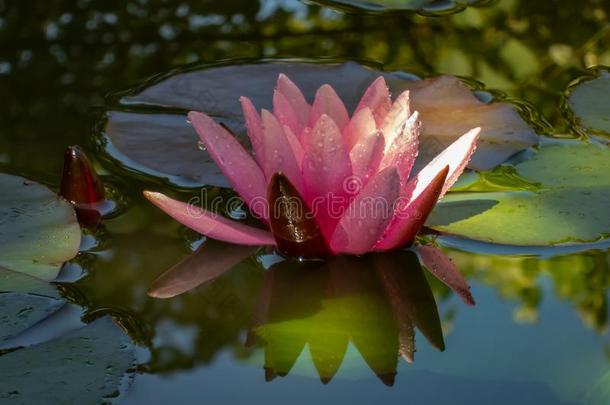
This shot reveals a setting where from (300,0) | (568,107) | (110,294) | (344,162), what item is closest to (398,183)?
(344,162)

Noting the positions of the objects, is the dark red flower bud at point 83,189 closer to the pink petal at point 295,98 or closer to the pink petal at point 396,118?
the pink petal at point 295,98

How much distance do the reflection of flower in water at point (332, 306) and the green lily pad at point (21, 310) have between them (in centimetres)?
18

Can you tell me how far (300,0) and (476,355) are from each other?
1.65 metres

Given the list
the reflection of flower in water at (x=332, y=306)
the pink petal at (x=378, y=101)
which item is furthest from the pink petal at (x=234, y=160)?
the pink petal at (x=378, y=101)

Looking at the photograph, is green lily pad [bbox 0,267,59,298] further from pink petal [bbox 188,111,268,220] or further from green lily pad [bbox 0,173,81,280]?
pink petal [bbox 188,111,268,220]

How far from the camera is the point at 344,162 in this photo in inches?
60.3

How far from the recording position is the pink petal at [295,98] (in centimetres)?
168

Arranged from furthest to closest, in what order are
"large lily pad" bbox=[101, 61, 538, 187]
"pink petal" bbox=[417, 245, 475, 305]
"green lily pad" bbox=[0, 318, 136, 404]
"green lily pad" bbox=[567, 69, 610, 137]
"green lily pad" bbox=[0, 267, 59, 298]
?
"green lily pad" bbox=[567, 69, 610, 137] < "large lily pad" bbox=[101, 61, 538, 187] < "pink petal" bbox=[417, 245, 475, 305] < "green lily pad" bbox=[0, 267, 59, 298] < "green lily pad" bbox=[0, 318, 136, 404]

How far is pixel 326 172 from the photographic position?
60.7 inches

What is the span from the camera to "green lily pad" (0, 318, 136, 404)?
1240mm

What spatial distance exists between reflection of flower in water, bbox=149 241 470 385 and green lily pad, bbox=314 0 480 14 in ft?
4.09

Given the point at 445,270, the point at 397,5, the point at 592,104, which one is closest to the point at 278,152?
the point at 445,270

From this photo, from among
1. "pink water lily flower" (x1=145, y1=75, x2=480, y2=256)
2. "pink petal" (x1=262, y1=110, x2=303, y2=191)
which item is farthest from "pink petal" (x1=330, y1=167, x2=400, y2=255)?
"pink petal" (x1=262, y1=110, x2=303, y2=191)

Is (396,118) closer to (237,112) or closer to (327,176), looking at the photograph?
(327,176)
